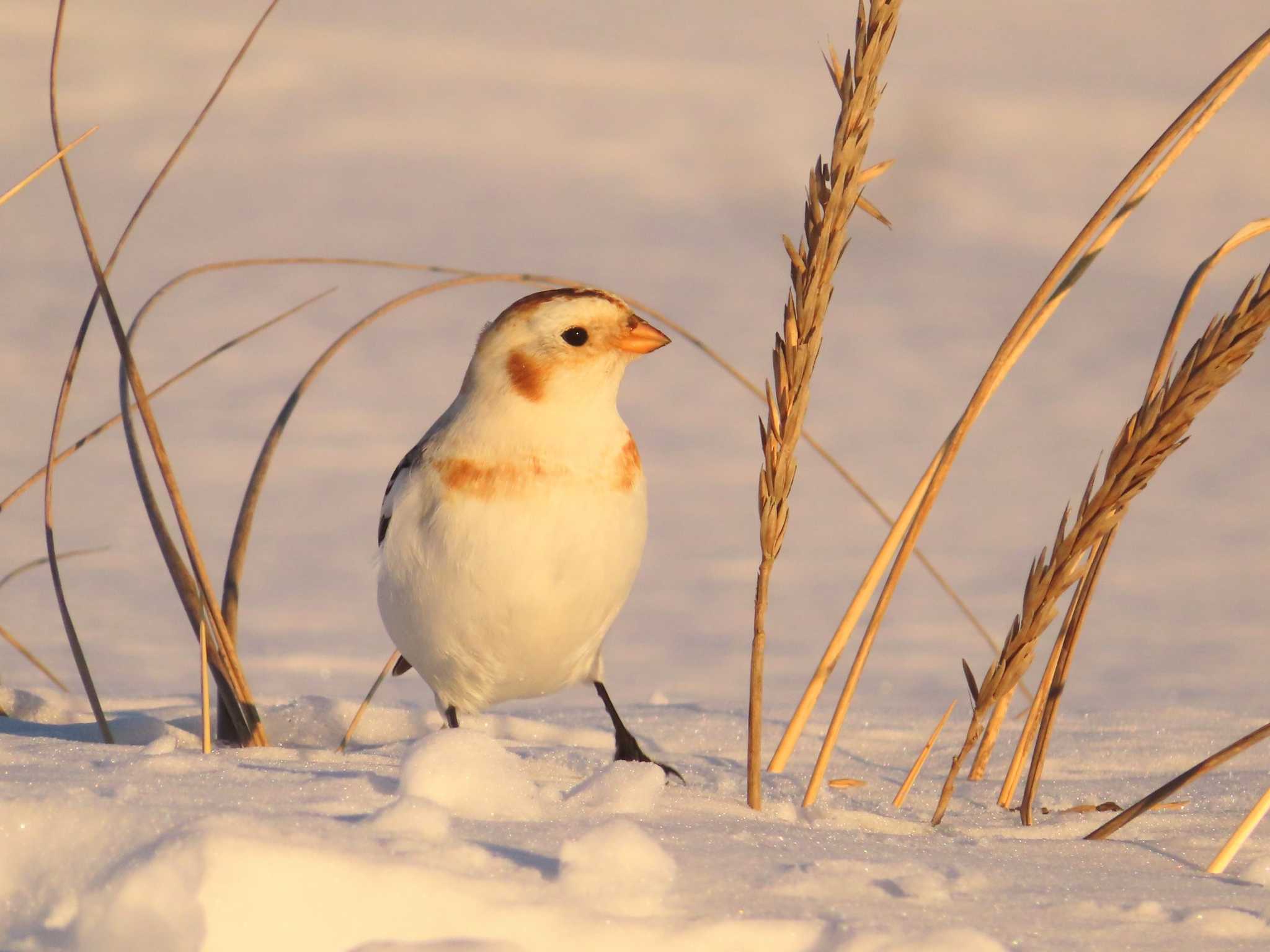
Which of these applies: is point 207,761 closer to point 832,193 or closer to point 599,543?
point 599,543

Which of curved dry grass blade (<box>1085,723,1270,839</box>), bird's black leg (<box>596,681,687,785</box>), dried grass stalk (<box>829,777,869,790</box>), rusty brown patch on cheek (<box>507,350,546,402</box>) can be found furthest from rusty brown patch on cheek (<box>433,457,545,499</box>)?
curved dry grass blade (<box>1085,723,1270,839</box>)

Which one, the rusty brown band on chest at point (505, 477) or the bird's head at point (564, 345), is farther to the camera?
the bird's head at point (564, 345)

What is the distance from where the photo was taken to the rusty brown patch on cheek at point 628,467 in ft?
8.39

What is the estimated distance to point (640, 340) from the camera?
2.61 meters

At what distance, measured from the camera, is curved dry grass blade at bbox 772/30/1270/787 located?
206 cm

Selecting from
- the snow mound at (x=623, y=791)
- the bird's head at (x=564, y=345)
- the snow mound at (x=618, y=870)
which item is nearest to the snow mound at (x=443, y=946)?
the snow mound at (x=618, y=870)

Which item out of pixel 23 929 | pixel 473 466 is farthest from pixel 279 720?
pixel 23 929

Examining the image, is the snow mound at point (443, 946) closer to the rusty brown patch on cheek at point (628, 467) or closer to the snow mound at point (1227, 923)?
the snow mound at point (1227, 923)

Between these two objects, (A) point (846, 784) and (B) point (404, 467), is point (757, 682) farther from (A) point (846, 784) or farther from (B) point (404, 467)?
(B) point (404, 467)

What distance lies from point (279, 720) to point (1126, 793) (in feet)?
5.52

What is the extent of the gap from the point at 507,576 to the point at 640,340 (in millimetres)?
497

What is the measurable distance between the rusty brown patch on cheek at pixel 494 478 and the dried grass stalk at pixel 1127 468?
0.83 metres

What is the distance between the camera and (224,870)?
4.79ft

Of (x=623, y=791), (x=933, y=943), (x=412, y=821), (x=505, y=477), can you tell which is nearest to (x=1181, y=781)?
(x=933, y=943)
